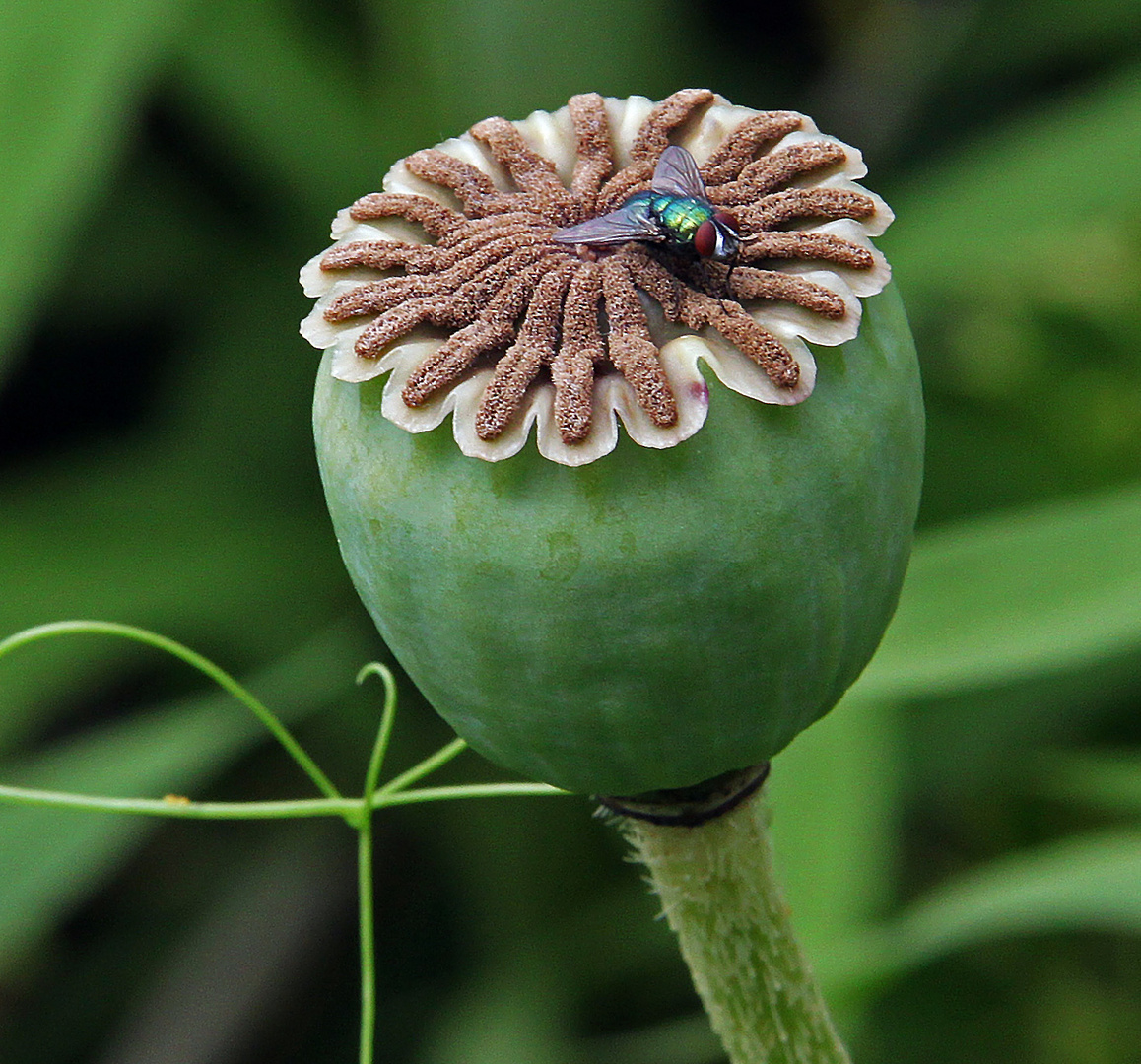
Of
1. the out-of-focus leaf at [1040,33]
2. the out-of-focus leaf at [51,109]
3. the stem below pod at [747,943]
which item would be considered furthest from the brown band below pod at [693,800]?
the out-of-focus leaf at [1040,33]

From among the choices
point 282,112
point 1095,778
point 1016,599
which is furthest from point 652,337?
point 282,112

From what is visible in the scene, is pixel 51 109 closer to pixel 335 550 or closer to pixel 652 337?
pixel 335 550

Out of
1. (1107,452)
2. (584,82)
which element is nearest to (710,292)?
(1107,452)

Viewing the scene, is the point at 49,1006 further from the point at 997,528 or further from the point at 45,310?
the point at 997,528

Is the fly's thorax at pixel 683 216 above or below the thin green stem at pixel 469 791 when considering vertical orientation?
above

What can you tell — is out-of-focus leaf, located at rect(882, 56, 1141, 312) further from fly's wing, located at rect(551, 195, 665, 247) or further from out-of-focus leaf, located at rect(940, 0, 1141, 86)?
fly's wing, located at rect(551, 195, 665, 247)

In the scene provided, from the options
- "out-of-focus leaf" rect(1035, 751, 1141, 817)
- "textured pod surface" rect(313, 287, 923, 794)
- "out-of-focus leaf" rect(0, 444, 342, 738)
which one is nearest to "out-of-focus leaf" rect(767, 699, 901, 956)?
"out-of-focus leaf" rect(1035, 751, 1141, 817)

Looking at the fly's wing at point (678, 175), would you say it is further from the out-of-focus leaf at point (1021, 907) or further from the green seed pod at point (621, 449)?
the out-of-focus leaf at point (1021, 907)
